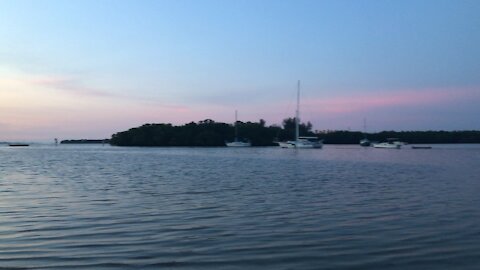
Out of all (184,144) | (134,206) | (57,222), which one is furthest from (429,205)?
(184,144)

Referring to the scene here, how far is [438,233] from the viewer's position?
46.1 ft

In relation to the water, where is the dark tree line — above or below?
above

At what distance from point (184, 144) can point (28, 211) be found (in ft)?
559

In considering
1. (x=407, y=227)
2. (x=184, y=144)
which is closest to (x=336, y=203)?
(x=407, y=227)

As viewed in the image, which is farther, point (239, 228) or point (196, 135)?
point (196, 135)

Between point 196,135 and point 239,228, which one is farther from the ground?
point 196,135

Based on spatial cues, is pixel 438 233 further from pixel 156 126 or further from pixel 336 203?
pixel 156 126

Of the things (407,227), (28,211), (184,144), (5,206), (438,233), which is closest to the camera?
(438,233)

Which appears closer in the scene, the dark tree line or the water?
the water

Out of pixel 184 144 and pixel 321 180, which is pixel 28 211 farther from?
pixel 184 144

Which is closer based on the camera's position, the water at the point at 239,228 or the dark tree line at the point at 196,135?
the water at the point at 239,228

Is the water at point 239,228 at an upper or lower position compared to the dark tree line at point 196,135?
lower

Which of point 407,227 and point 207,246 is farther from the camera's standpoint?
point 407,227

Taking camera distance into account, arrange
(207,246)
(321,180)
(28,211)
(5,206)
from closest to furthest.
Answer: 1. (207,246)
2. (28,211)
3. (5,206)
4. (321,180)
